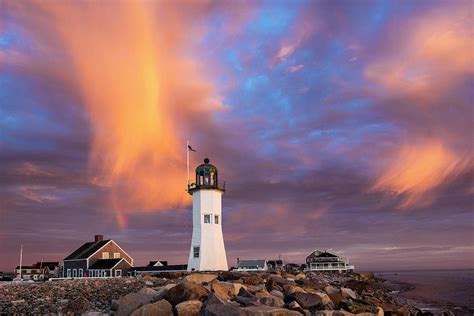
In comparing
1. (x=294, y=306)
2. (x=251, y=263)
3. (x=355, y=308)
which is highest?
(x=251, y=263)

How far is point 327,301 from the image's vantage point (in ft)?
61.1

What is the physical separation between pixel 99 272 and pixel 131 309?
38.5 m

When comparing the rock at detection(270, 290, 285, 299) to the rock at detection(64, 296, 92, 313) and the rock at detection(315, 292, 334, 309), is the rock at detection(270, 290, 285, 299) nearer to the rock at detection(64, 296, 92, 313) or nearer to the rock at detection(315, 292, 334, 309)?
the rock at detection(315, 292, 334, 309)

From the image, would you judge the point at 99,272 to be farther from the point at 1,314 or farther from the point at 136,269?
the point at 1,314

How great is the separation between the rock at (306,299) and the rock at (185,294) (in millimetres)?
4136

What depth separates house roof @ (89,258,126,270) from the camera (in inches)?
1989

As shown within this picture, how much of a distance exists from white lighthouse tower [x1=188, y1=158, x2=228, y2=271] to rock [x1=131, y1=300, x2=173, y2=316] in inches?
870

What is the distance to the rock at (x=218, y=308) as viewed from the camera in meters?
13.1

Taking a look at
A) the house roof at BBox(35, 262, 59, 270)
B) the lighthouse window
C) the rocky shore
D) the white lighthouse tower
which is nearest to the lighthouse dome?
the white lighthouse tower

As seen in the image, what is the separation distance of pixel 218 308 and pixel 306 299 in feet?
18.5

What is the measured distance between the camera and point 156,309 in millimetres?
A: 14211

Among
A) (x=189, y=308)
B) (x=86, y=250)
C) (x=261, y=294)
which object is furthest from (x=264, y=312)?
(x=86, y=250)

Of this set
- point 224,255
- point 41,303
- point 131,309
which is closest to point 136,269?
point 224,255

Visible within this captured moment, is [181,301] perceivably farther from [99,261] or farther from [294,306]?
[99,261]
